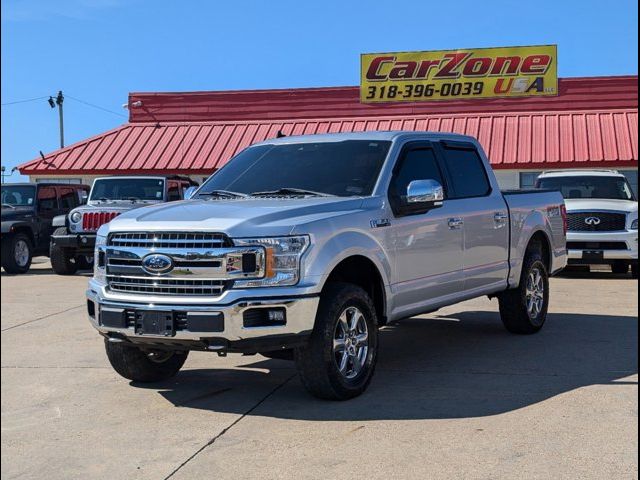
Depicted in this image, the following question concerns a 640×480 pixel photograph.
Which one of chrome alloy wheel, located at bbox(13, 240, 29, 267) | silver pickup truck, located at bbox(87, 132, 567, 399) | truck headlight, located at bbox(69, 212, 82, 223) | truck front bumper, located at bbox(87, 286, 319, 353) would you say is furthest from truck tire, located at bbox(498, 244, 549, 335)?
chrome alloy wheel, located at bbox(13, 240, 29, 267)

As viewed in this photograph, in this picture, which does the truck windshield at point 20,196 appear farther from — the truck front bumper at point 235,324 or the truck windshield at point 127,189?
the truck front bumper at point 235,324

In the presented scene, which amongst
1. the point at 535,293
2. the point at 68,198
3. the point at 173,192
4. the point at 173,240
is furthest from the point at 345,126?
the point at 173,240

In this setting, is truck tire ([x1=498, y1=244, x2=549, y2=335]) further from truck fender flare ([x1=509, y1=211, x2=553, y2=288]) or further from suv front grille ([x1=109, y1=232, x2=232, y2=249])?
suv front grille ([x1=109, y1=232, x2=232, y2=249])

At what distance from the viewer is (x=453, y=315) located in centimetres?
1005

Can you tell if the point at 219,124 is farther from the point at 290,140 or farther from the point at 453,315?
the point at 290,140

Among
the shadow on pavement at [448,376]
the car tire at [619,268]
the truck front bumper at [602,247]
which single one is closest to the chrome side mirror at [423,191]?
the shadow on pavement at [448,376]

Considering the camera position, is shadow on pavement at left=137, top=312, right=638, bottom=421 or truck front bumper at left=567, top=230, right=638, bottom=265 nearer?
shadow on pavement at left=137, top=312, right=638, bottom=421

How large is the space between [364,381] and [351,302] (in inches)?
23.8

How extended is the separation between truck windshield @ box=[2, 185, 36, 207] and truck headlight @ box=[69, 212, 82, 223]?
8.02 ft

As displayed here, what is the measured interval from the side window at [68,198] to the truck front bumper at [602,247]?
1045cm

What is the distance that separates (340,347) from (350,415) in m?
0.53

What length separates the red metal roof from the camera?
23578mm

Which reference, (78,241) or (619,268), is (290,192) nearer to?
(78,241)

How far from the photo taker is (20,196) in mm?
17109
